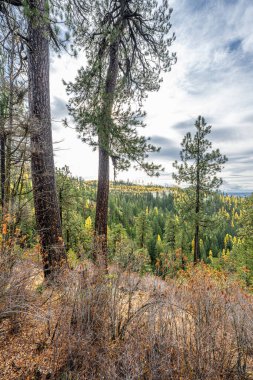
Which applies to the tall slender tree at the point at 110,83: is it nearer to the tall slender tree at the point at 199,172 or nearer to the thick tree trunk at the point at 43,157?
the thick tree trunk at the point at 43,157

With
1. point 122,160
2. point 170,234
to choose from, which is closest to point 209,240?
Answer: point 170,234

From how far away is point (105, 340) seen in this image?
2.23 meters

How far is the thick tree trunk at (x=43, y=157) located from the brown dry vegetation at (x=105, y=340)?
1073mm

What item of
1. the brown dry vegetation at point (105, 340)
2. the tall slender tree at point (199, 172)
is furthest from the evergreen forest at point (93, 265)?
the tall slender tree at point (199, 172)

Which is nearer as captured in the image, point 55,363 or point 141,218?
point 55,363

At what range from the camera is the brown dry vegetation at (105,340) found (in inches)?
75.0

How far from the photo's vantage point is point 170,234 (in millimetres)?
26891

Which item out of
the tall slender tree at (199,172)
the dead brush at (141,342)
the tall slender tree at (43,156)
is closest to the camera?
the dead brush at (141,342)

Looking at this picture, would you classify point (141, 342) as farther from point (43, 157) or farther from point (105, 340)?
point (43, 157)

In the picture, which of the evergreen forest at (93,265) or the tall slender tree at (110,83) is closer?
the evergreen forest at (93,265)

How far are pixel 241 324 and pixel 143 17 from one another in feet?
24.3

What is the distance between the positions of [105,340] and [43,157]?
3.38 meters

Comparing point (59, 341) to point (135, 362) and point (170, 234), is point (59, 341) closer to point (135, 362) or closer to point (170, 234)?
point (135, 362)

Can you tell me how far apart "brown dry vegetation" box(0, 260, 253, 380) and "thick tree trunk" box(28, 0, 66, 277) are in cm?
107
